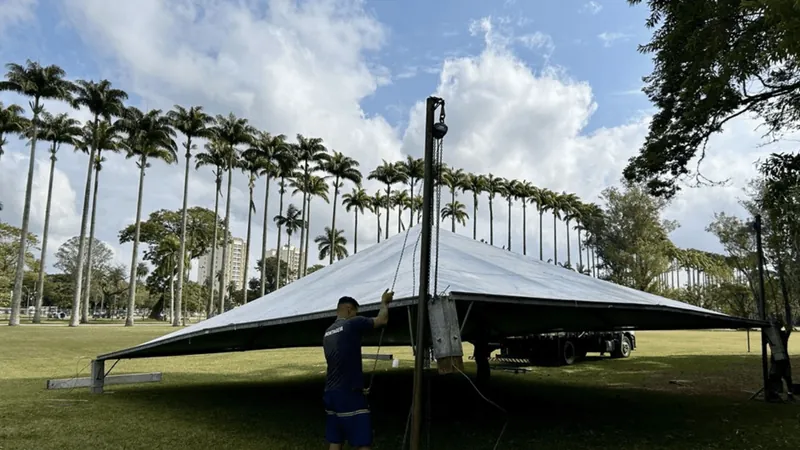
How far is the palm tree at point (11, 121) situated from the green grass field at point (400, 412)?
30.4m

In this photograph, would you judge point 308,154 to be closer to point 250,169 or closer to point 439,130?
point 250,169

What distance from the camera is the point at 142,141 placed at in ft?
135

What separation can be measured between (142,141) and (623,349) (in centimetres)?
3703

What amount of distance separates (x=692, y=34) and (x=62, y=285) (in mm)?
90470

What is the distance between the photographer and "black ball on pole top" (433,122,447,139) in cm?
440

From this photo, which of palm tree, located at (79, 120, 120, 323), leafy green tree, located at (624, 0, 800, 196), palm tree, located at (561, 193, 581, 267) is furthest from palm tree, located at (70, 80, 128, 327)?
palm tree, located at (561, 193, 581, 267)

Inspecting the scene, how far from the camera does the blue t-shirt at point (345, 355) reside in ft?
13.7

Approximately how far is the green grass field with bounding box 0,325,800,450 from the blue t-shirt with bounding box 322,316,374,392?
2.12 metres

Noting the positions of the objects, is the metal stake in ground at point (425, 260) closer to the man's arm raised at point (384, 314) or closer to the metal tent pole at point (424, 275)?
the metal tent pole at point (424, 275)

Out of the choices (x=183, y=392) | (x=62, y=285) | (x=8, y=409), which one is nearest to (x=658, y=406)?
(x=183, y=392)

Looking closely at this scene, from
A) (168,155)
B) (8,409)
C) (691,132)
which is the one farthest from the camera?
(168,155)

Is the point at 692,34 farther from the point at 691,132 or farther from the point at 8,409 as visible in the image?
the point at 8,409

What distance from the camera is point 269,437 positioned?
641cm

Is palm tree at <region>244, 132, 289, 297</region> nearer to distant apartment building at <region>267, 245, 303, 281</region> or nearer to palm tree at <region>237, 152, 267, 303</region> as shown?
palm tree at <region>237, 152, 267, 303</region>
